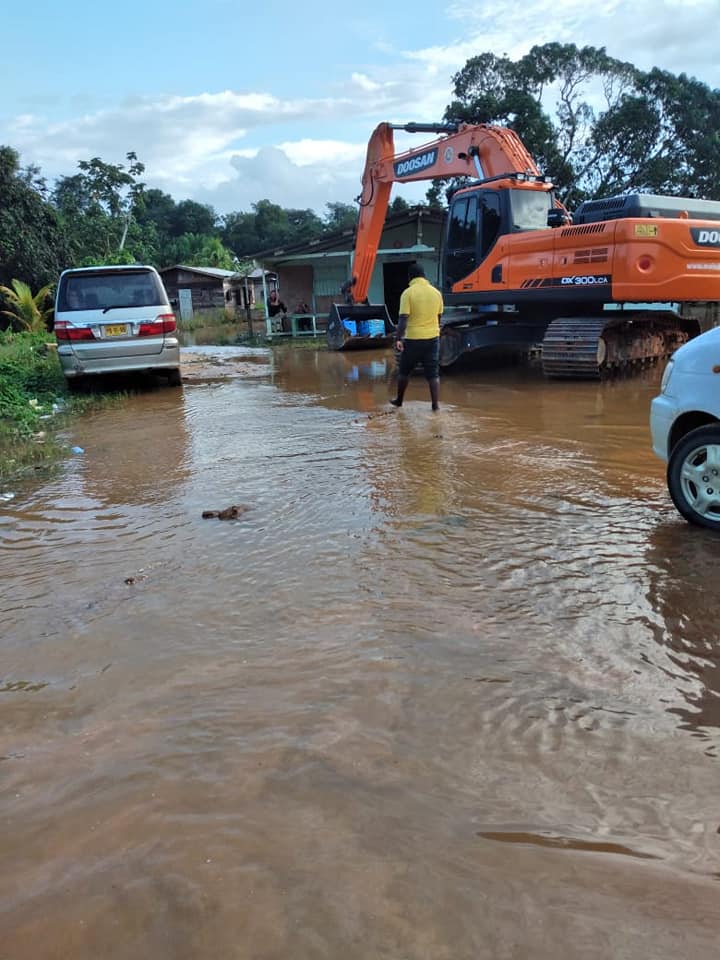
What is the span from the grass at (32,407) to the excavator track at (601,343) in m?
6.68

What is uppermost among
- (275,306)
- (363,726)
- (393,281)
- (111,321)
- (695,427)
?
(393,281)

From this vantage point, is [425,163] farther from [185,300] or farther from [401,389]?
[185,300]

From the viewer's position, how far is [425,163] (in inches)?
539

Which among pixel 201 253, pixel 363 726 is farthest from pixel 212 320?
pixel 363 726

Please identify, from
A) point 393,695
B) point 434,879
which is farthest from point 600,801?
point 393,695

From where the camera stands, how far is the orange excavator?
9617 millimetres

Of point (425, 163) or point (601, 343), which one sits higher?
point (425, 163)

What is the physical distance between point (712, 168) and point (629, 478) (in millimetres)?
30169

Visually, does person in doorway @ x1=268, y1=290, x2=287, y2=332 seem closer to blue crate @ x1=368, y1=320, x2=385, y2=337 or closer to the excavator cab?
blue crate @ x1=368, y1=320, x2=385, y2=337

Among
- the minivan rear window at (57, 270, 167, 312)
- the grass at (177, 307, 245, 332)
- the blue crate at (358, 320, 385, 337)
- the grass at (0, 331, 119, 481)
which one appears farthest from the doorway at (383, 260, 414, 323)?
the minivan rear window at (57, 270, 167, 312)

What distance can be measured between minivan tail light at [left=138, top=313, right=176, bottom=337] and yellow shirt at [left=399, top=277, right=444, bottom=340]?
3.84 meters

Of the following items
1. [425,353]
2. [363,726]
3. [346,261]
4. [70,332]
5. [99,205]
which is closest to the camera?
[363,726]

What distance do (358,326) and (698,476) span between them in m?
14.3

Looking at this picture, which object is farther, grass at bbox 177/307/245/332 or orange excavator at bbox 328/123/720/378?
grass at bbox 177/307/245/332
